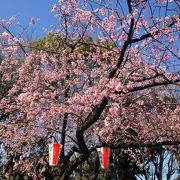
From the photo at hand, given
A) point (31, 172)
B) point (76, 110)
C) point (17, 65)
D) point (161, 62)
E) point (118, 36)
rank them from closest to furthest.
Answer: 1. point (161, 62)
2. point (76, 110)
3. point (118, 36)
4. point (31, 172)
5. point (17, 65)

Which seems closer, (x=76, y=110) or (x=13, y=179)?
(x=76, y=110)

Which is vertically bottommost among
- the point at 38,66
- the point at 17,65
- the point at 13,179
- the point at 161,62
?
the point at 13,179

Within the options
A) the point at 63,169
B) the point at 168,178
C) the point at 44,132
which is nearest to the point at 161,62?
the point at 63,169

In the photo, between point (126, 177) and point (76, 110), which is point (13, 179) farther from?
point (76, 110)

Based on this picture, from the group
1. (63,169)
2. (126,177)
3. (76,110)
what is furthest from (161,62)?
(126,177)

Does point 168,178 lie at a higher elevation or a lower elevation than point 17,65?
lower

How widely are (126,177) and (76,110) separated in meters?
11.3

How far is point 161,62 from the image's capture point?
248 inches

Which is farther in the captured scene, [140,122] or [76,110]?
[140,122]

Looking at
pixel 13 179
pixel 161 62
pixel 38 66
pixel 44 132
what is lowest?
pixel 13 179

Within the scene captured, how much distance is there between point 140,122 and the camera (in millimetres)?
8312

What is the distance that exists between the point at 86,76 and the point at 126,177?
→ 10472 mm

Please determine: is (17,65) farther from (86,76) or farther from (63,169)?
(63,169)

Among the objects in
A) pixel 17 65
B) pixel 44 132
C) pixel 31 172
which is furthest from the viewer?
pixel 17 65
